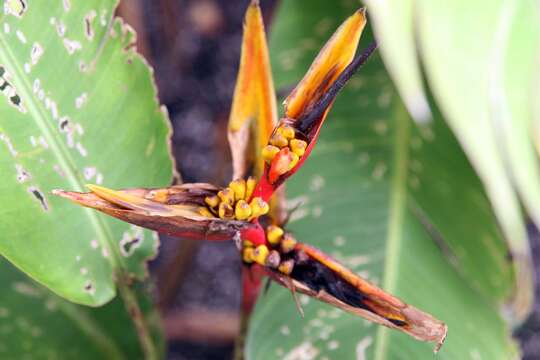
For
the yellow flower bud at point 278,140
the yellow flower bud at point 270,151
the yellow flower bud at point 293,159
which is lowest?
the yellow flower bud at point 293,159

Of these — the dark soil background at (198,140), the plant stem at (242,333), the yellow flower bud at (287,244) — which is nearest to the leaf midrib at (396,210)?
the plant stem at (242,333)

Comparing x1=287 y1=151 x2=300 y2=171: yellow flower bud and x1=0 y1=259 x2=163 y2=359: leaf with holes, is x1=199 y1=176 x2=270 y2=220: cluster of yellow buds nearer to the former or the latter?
x1=287 y1=151 x2=300 y2=171: yellow flower bud

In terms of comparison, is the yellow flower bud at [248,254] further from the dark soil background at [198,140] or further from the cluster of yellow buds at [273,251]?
the dark soil background at [198,140]

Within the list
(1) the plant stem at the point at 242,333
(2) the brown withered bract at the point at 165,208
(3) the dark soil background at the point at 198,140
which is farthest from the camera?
(3) the dark soil background at the point at 198,140

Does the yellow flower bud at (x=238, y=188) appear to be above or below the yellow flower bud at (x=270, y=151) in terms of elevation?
below

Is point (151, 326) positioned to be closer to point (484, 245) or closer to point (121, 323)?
point (121, 323)

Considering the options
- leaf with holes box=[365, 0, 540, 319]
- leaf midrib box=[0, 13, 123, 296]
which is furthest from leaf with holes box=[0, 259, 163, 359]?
leaf with holes box=[365, 0, 540, 319]
